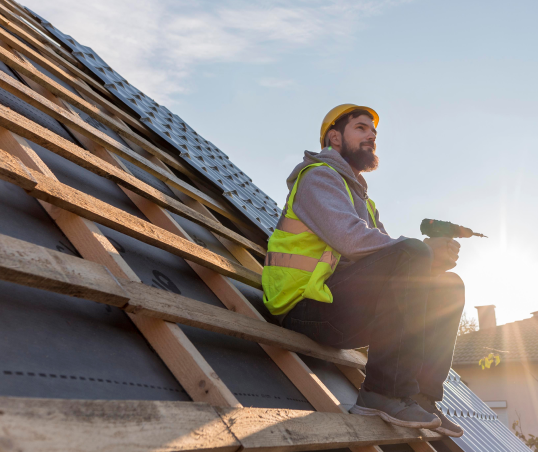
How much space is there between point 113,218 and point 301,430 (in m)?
0.98

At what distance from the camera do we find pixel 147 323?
5.15 feet

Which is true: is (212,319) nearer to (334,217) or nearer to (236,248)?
(334,217)

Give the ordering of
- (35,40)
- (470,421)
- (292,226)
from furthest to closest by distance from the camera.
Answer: (470,421) < (35,40) < (292,226)

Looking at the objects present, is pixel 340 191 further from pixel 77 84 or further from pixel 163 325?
pixel 77 84

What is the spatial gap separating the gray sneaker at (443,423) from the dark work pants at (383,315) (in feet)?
Result: 0.36

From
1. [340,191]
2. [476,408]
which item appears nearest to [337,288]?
[340,191]

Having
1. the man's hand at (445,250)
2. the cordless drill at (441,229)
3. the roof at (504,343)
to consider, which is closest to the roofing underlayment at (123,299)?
the man's hand at (445,250)

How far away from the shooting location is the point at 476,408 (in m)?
5.00

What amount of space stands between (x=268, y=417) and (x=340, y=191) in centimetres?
136

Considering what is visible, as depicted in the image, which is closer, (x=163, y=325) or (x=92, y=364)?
(x=92, y=364)

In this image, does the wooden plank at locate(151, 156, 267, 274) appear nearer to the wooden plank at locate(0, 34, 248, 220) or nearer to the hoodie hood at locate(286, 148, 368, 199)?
the wooden plank at locate(0, 34, 248, 220)

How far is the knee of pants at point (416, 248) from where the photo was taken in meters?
2.13

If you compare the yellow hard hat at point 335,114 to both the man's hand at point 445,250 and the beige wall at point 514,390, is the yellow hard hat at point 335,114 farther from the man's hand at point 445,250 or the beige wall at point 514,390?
the beige wall at point 514,390

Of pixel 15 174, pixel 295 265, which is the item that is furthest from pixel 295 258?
pixel 15 174
